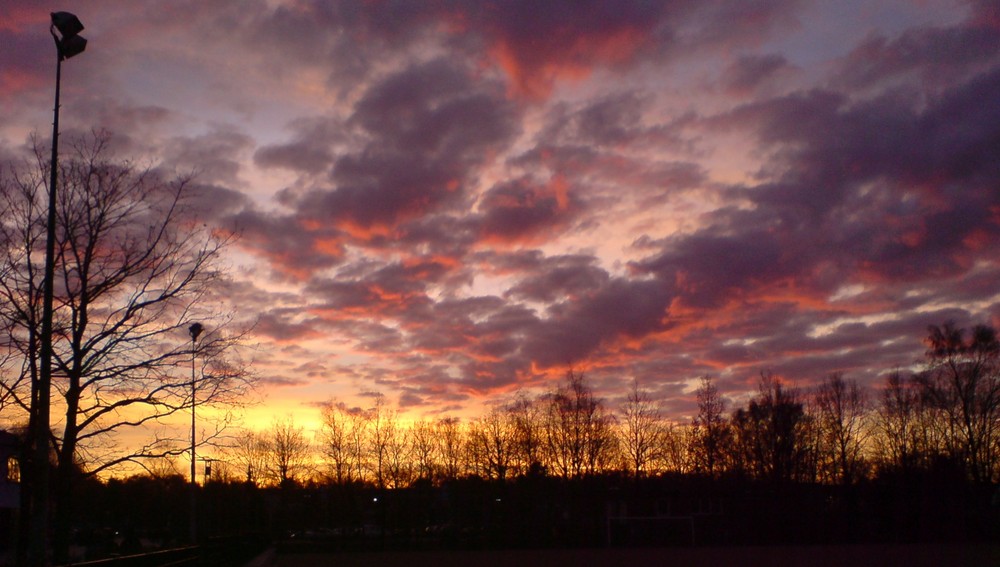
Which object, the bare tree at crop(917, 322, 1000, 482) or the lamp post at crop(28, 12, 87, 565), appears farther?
the bare tree at crop(917, 322, 1000, 482)

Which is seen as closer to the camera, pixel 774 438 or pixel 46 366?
pixel 46 366

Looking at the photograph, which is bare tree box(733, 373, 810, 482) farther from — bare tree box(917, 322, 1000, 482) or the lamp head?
the lamp head

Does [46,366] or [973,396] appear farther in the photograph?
[973,396]

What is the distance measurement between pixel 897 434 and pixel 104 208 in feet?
281

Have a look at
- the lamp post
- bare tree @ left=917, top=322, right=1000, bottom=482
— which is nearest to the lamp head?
the lamp post

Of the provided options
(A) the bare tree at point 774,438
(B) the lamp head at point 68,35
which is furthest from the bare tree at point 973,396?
(B) the lamp head at point 68,35

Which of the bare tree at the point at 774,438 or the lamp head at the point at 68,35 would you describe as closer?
the lamp head at the point at 68,35

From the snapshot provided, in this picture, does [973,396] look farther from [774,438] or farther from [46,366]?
[46,366]

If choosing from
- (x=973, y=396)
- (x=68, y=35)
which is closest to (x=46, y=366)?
(x=68, y=35)

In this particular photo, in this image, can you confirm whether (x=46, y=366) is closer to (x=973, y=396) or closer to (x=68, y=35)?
(x=68, y=35)

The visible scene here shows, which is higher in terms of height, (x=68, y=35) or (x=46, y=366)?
(x=68, y=35)

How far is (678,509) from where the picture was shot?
7606cm

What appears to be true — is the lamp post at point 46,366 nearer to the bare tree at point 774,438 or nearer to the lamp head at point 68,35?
the lamp head at point 68,35

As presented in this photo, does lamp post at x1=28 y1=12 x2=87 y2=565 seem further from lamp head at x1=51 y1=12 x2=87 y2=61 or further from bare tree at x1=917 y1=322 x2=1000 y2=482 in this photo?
bare tree at x1=917 y1=322 x2=1000 y2=482
